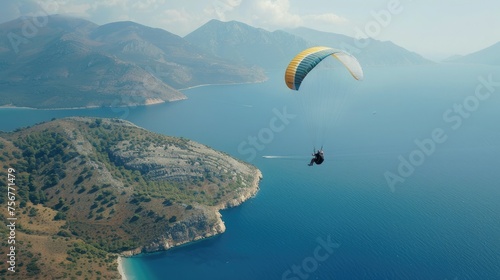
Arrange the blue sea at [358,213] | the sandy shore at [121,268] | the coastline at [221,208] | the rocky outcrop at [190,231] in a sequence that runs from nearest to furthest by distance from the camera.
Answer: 1. the sandy shore at [121,268]
2. the blue sea at [358,213]
3. the coastline at [221,208]
4. the rocky outcrop at [190,231]

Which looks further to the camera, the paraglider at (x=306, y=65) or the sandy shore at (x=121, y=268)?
the sandy shore at (x=121, y=268)

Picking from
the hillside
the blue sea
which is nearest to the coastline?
the hillside

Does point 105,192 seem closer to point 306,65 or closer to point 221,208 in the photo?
point 221,208

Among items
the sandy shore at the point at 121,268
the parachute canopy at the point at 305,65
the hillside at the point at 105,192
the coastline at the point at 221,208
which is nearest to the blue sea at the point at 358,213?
the sandy shore at the point at 121,268

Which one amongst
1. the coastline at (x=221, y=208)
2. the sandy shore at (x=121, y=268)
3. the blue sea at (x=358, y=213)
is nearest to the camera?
the sandy shore at (x=121, y=268)

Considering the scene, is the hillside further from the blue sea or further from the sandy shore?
the blue sea

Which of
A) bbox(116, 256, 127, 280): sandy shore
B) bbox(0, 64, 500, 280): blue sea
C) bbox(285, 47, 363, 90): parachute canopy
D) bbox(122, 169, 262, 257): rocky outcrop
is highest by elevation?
bbox(285, 47, 363, 90): parachute canopy

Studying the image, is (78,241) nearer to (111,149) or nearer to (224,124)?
(111,149)

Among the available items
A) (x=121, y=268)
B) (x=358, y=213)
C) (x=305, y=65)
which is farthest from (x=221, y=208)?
Result: (x=305, y=65)

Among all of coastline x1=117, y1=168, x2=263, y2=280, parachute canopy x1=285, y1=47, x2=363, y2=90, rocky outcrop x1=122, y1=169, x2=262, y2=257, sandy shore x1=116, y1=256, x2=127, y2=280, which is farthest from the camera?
rocky outcrop x1=122, y1=169, x2=262, y2=257

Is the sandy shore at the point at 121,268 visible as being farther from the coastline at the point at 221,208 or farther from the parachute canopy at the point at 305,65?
the parachute canopy at the point at 305,65
